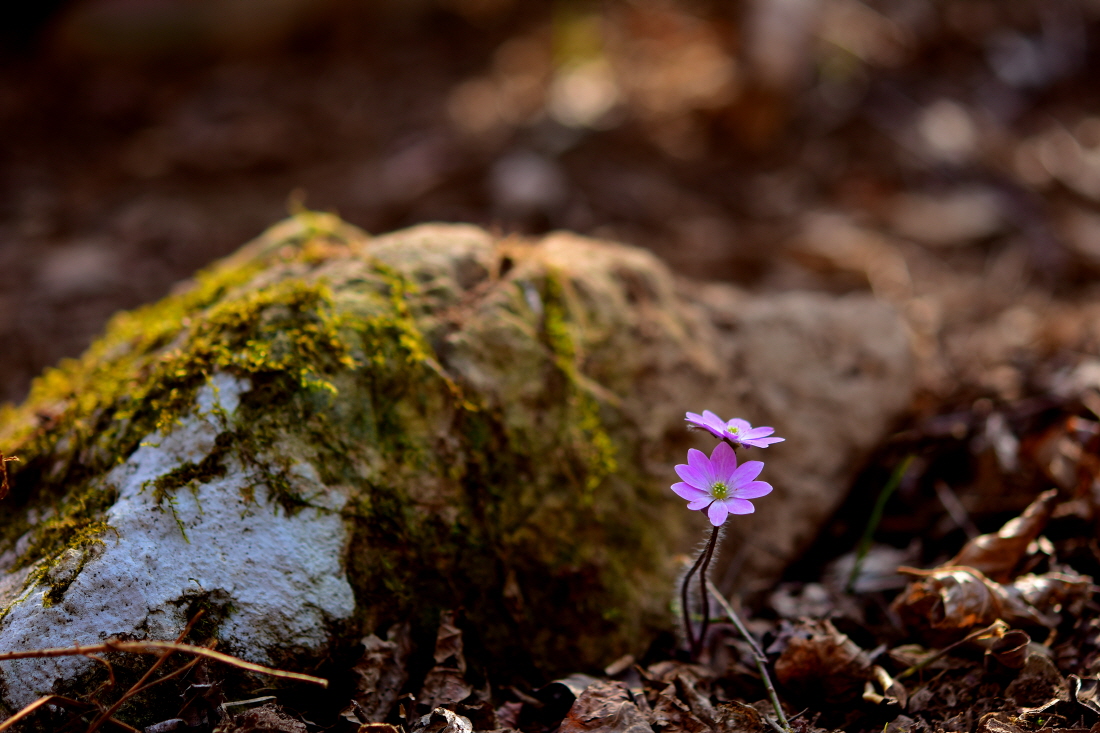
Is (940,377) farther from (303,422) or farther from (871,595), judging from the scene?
(303,422)

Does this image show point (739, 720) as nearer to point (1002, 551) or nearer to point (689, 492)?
point (689, 492)

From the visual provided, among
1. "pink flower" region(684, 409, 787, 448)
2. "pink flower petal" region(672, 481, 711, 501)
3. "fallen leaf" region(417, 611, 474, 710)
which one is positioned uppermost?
"pink flower" region(684, 409, 787, 448)

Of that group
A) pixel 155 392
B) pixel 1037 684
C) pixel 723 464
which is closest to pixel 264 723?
pixel 155 392

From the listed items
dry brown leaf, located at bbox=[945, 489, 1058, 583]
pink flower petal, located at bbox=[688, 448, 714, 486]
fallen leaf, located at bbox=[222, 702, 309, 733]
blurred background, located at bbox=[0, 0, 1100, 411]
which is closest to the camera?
fallen leaf, located at bbox=[222, 702, 309, 733]

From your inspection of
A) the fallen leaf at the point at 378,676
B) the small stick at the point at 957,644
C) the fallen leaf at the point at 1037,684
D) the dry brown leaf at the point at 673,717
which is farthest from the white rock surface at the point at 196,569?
the fallen leaf at the point at 1037,684

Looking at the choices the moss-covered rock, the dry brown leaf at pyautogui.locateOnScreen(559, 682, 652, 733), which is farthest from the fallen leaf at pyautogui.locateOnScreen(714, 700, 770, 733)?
the moss-covered rock

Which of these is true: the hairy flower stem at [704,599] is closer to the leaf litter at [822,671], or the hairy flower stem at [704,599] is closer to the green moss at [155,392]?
the leaf litter at [822,671]

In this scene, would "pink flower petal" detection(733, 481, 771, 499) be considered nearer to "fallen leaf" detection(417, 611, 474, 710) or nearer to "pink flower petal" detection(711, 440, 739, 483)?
"pink flower petal" detection(711, 440, 739, 483)
